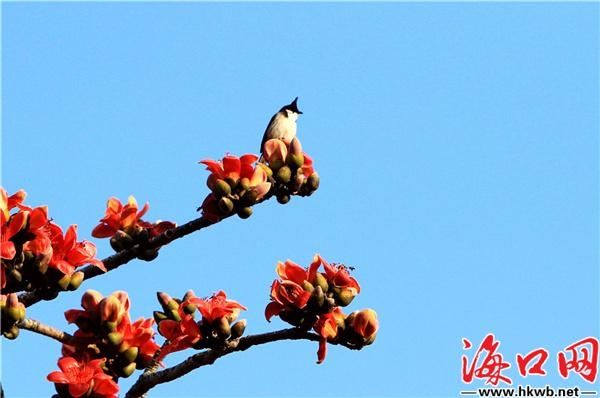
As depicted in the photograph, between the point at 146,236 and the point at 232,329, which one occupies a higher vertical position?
the point at 146,236

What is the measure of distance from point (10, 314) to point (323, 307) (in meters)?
1.09

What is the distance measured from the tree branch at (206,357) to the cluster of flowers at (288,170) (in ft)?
1.76

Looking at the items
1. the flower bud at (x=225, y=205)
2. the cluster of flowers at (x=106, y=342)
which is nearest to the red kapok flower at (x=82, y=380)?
the cluster of flowers at (x=106, y=342)

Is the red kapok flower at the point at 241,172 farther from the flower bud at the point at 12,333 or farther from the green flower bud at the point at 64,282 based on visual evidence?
the flower bud at the point at 12,333

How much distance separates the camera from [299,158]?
361cm

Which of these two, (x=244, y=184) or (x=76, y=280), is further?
(x=244, y=184)

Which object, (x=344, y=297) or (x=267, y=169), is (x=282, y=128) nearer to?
(x=267, y=169)

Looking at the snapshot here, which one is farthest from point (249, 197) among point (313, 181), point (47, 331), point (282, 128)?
point (282, 128)

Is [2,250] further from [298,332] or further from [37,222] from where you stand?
[298,332]

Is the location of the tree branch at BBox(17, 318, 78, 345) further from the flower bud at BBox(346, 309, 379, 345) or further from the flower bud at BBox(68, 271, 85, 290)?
the flower bud at BBox(346, 309, 379, 345)

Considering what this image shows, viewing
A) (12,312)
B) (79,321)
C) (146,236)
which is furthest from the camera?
(146,236)

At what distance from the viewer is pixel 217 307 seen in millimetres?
3262

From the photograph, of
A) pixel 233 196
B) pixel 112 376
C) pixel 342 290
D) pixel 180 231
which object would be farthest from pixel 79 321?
pixel 342 290

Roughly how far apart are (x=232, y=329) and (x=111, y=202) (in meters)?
0.75
